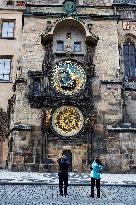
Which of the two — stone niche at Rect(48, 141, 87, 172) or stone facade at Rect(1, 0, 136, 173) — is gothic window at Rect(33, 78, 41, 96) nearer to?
stone facade at Rect(1, 0, 136, 173)

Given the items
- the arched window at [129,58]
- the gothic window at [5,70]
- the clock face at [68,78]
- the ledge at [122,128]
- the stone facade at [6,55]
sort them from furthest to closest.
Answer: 1. the gothic window at [5,70]
2. the arched window at [129,58]
3. the stone facade at [6,55]
4. the clock face at [68,78]
5. the ledge at [122,128]

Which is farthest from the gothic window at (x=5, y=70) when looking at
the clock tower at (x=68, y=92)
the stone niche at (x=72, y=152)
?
the stone niche at (x=72, y=152)

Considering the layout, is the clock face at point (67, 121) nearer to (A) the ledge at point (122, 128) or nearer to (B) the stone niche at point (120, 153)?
(A) the ledge at point (122, 128)

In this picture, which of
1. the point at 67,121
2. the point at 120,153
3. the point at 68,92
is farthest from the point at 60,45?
the point at 120,153

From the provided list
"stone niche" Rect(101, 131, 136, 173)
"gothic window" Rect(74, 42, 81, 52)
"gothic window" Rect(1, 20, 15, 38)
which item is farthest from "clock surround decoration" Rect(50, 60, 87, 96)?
"gothic window" Rect(1, 20, 15, 38)

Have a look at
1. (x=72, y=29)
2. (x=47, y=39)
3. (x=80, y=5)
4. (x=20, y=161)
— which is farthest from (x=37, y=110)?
(x=80, y=5)

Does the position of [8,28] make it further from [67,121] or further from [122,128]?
[122,128]

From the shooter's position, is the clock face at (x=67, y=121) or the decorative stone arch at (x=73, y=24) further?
the decorative stone arch at (x=73, y=24)

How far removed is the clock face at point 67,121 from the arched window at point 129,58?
19.3 ft

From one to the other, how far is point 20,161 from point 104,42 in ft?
32.3

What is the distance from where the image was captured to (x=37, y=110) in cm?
2111

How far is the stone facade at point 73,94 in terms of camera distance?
20.2 m

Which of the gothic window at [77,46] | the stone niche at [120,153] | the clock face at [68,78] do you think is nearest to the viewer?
the stone niche at [120,153]

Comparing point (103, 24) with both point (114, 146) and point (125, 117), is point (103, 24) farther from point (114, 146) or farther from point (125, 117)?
point (114, 146)
